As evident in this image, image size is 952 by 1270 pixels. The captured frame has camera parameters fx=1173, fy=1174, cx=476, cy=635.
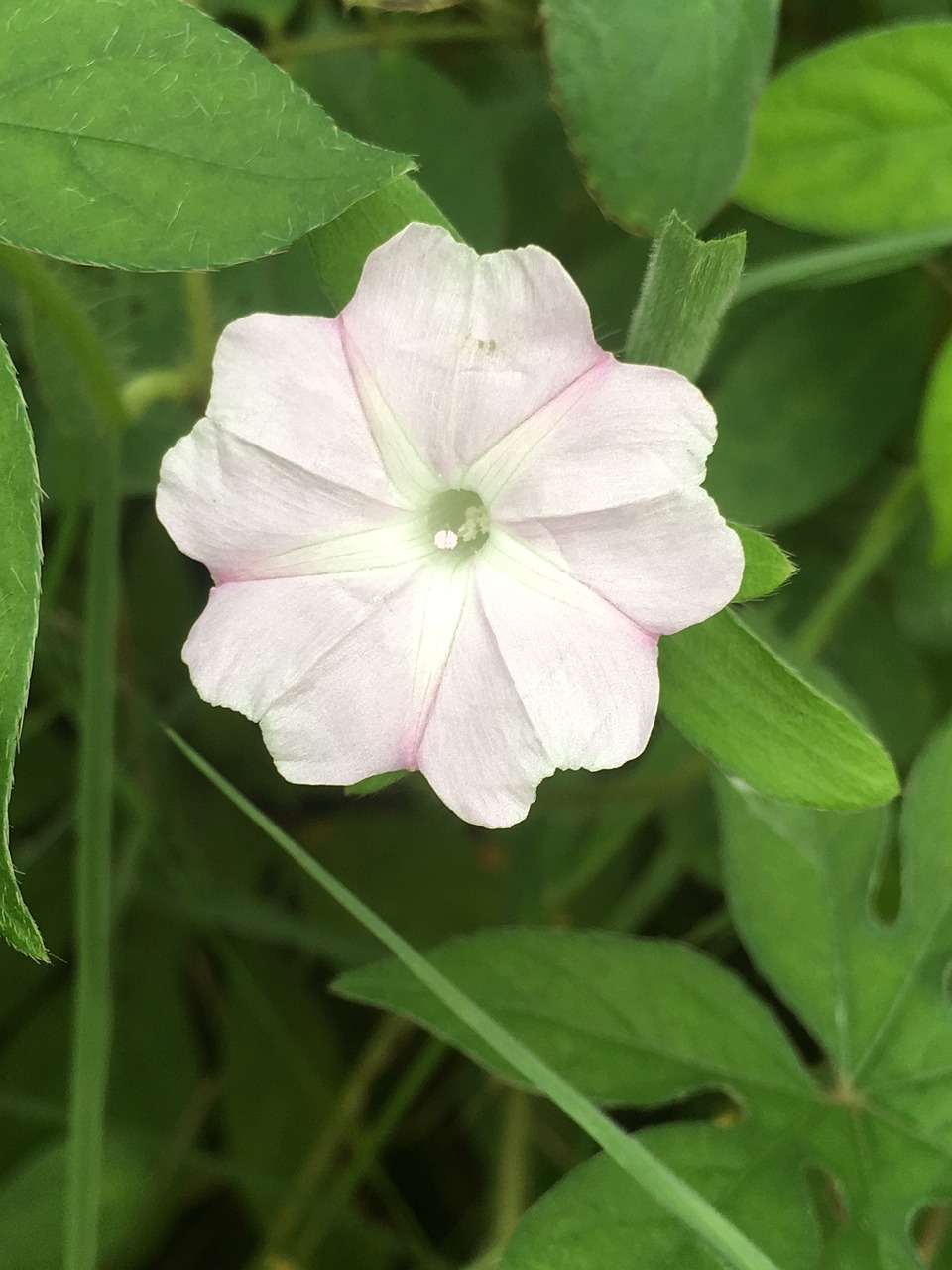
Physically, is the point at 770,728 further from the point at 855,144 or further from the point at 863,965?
the point at 855,144

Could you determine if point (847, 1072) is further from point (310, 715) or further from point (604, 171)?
point (604, 171)

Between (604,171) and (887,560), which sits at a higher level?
(604,171)

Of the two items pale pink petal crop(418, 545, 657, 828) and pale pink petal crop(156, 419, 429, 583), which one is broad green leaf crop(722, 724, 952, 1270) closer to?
pale pink petal crop(418, 545, 657, 828)

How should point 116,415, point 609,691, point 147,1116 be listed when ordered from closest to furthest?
point 609,691
point 116,415
point 147,1116

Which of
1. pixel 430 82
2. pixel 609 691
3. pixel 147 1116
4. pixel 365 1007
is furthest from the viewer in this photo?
pixel 365 1007

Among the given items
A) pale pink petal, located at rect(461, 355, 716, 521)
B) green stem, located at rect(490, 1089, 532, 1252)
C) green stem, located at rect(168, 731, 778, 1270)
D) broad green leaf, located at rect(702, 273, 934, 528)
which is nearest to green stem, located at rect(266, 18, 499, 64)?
broad green leaf, located at rect(702, 273, 934, 528)

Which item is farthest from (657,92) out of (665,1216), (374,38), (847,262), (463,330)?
(665,1216)

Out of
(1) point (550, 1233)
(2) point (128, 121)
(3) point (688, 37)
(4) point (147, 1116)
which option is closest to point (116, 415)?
(2) point (128, 121)

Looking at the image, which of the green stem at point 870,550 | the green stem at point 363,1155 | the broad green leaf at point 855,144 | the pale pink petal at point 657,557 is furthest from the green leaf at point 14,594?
the green stem at point 870,550
